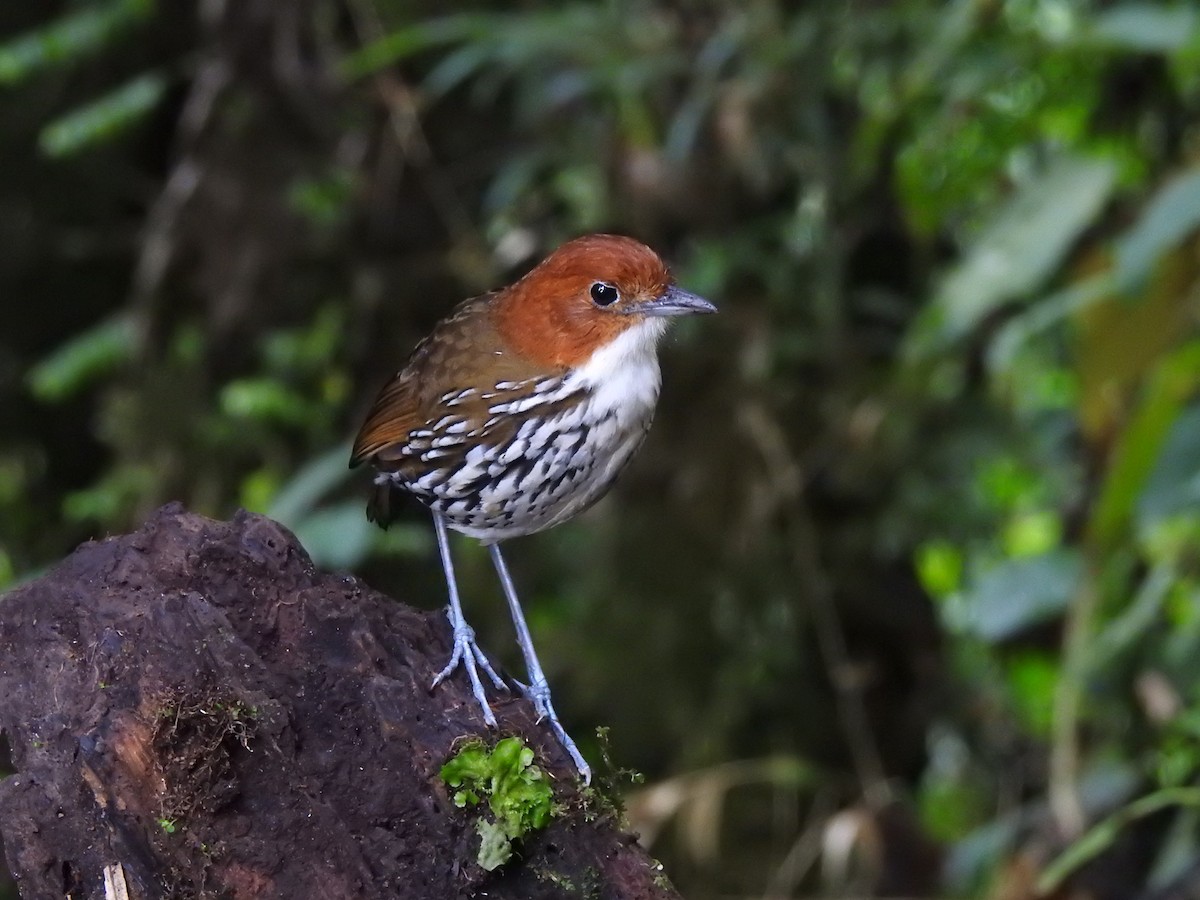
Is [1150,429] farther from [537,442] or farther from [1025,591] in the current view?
[537,442]

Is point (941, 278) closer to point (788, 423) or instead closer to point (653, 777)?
point (788, 423)

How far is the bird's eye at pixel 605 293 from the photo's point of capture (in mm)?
3008

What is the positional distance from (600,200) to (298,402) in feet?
3.95

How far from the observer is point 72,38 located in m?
4.88

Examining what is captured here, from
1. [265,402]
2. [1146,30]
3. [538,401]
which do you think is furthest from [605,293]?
[265,402]

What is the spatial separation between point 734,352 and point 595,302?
1.97 meters

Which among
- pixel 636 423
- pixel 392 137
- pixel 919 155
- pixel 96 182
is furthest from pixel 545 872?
pixel 96 182

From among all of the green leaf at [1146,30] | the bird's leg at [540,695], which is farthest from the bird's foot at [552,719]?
the green leaf at [1146,30]

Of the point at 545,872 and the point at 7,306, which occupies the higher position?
the point at 7,306

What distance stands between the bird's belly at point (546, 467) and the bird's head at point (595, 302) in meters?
0.15

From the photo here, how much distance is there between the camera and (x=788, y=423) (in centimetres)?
498

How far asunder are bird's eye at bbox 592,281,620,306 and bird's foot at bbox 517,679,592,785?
775 millimetres

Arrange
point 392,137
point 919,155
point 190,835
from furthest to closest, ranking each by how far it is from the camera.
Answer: point 392,137
point 919,155
point 190,835

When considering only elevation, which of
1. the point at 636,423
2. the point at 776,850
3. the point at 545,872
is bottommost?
the point at 776,850
